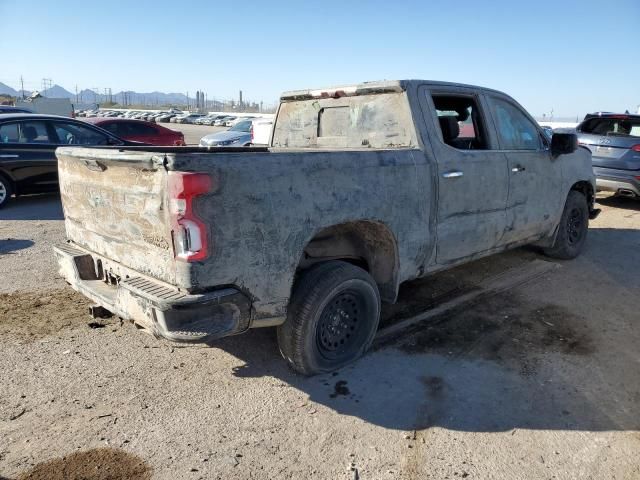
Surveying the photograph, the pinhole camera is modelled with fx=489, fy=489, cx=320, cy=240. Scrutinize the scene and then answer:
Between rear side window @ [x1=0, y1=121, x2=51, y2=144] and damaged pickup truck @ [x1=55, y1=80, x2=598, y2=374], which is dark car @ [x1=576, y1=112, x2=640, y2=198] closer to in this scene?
damaged pickup truck @ [x1=55, y1=80, x2=598, y2=374]

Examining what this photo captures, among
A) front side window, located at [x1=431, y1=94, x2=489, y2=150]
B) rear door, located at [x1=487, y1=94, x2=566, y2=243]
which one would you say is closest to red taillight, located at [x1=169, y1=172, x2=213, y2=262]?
front side window, located at [x1=431, y1=94, x2=489, y2=150]

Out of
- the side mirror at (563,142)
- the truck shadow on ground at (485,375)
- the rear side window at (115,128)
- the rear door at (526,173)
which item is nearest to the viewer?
the truck shadow on ground at (485,375)

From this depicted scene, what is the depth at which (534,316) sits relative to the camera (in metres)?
4.49

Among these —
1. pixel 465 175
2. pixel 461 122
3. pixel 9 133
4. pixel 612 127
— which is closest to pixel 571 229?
pixel 461 122

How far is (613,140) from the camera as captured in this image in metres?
9.15

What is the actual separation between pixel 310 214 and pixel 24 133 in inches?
319

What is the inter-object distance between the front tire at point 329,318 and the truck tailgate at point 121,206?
0.87m

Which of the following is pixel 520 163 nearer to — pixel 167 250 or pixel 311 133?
pixel 311 133

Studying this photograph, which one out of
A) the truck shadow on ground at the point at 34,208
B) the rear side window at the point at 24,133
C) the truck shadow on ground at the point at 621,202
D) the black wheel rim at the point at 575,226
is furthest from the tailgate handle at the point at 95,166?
the truck shadow on ground at the point at 621,202

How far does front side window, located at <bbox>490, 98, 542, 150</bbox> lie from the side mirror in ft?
0.50

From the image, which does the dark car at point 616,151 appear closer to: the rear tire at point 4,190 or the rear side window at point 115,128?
the rear tire at point 4,190

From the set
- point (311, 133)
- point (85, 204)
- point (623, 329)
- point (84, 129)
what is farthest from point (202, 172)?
point (84, 129)

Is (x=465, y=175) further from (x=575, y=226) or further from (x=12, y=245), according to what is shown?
(x=12, y=245)

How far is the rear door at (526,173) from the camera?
4.73 m
